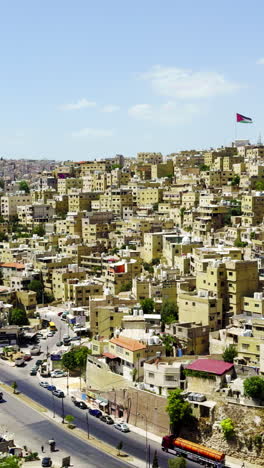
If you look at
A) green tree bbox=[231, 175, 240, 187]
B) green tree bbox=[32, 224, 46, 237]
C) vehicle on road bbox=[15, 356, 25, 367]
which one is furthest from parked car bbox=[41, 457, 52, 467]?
green tree bbox=[231, 175, 240, 187]

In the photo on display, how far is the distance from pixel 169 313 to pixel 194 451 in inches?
461

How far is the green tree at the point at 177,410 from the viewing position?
27.2 metres

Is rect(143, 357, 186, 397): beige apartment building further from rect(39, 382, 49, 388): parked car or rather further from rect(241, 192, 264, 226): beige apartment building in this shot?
rect(241, 192, 264, 226): beige apartment building

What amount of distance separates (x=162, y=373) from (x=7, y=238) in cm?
3843

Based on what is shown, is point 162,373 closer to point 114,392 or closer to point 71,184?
point 114,392

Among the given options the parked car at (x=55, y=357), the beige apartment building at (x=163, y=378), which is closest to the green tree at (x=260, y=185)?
the parked car at (x=55, y=357)

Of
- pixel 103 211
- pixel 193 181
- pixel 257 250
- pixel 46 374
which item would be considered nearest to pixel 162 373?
pixel 46 374

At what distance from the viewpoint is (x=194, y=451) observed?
1025 inches

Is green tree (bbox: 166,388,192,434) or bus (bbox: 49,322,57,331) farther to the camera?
bus (bbox: 49,322,57,331)

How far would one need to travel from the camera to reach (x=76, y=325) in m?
41.6

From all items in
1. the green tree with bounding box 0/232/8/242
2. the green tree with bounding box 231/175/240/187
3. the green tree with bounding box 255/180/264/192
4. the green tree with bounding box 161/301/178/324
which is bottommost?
the green tree with bounding box 161/301/178/324

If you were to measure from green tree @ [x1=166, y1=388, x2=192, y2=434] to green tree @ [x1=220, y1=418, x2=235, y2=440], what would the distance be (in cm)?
139

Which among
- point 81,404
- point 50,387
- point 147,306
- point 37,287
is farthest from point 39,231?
point 81,404

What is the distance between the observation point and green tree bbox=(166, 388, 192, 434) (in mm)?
27172
